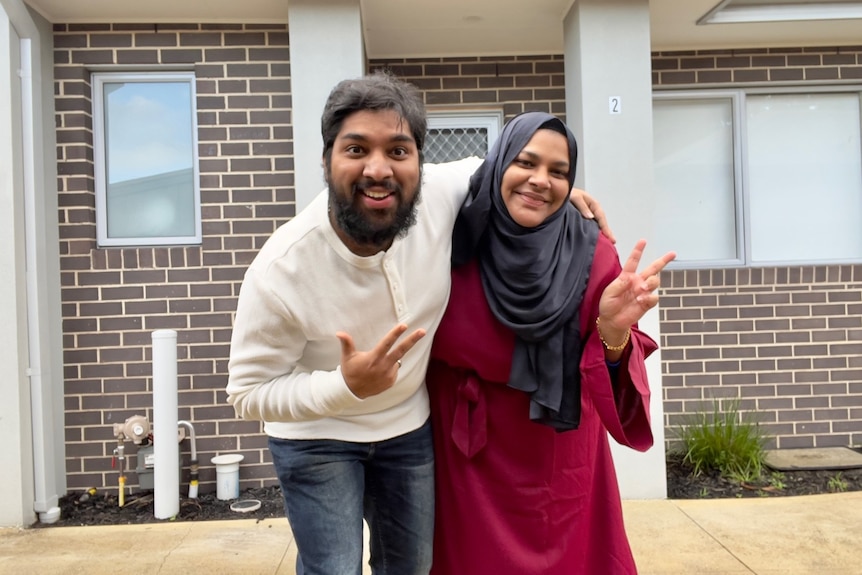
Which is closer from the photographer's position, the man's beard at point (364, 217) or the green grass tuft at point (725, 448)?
the man's beard at point (364, 217)

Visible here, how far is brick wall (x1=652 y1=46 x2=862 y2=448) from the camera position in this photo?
5160 mm

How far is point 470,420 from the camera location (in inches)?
85.7

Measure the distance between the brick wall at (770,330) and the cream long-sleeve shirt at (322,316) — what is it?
358cm

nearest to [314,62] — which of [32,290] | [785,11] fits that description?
[32,290]

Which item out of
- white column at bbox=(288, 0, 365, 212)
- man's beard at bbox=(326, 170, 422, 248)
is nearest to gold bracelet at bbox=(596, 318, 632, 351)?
man's beard at bbox=(326, 170, 422, 248)

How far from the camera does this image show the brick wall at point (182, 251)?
4578mm

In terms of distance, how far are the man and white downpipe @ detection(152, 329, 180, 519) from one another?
7.75ft

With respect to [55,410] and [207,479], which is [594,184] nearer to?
[207,479]

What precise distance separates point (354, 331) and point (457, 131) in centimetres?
347

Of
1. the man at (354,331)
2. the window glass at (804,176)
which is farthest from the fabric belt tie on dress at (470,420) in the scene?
the window glass at (804,176)

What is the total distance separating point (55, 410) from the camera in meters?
4.51

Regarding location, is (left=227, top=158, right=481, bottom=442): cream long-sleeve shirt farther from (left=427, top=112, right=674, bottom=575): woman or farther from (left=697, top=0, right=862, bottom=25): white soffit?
(left=697, top=0, right=862, bottom=25): white soffit

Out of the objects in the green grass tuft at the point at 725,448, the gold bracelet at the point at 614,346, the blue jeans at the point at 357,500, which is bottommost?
the green grass tuft at the point at 725,448

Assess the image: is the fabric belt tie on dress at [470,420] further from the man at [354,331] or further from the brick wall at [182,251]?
the brick wall at [182,251]
